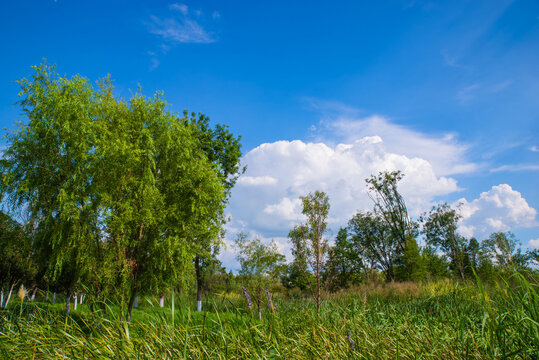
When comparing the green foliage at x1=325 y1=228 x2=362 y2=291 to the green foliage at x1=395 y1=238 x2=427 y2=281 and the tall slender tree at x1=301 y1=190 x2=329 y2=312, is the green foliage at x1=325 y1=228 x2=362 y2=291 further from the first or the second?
the tall slender tree at x1=301 y1=190 x2=329 y2=312

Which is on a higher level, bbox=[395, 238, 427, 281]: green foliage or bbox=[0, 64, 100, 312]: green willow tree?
bbox=[0, 64, 100, 312]: green willow tree

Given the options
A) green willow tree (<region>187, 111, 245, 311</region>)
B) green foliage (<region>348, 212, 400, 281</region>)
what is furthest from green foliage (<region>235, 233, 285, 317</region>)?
green foliage (<region>348, 212, 400, 281</region>)

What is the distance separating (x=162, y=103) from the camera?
14711 millimetres

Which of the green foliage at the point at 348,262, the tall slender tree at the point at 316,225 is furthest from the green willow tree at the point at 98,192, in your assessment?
the green foliage at the point at 348,262

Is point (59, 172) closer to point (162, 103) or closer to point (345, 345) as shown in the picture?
point (162, 103)

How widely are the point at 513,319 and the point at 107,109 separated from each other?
15.7 m

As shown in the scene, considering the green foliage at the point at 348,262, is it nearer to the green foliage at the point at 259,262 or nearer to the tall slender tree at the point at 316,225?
the green foliage at the point at 259,262

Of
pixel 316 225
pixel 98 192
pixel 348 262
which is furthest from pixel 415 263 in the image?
pixel 98 192

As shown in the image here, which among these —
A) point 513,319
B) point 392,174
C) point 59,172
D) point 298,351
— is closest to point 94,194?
point 59,172

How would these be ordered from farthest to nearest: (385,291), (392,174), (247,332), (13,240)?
(392,174), (385,291), (13,240), (247,332)

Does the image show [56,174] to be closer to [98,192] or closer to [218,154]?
[98,192]

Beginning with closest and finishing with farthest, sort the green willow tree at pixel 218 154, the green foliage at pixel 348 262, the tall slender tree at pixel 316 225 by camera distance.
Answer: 1. the tall slender tree at pixel 316 225
2. the green willow tree at pixel 218 154
3. the green foliage at pixel 348 262

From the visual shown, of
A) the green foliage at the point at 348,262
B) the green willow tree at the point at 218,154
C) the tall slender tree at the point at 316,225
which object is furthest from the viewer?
the green foliage at the point at 348,262

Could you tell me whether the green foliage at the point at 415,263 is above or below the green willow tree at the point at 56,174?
below
